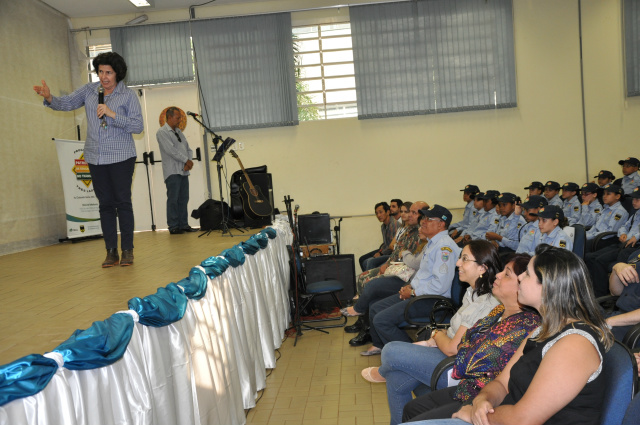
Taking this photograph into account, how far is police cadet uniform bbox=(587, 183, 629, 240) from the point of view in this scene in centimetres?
639

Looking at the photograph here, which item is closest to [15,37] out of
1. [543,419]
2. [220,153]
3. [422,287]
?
[220,153]

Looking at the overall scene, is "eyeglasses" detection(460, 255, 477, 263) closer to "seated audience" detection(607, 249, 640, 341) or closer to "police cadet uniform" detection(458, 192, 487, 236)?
"seated audience" detection(607, 249, 640, 341)

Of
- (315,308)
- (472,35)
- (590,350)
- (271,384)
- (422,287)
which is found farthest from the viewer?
(472,35)

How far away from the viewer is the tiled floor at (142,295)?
258cm

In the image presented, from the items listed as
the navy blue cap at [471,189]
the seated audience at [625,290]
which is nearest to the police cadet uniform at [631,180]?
the navy blue cap at [471,189]

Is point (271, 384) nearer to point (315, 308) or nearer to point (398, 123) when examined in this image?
point (315, 308)

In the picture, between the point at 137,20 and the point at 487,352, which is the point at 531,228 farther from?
the point at 137,20

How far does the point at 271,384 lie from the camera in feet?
15.3

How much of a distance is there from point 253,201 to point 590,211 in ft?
13.2

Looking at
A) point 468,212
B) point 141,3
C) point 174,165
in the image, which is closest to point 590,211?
point 468,212

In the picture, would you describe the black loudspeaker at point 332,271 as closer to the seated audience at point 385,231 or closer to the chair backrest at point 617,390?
the seated audience at point 385,231

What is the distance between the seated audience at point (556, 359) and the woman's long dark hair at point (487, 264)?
3.30 ft

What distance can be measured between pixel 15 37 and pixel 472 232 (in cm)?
646

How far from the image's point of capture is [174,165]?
8219mm
